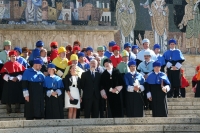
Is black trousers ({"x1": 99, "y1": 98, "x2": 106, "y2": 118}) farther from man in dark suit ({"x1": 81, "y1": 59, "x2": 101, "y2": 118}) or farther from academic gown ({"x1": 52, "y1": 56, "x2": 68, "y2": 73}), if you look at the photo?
academic gown ({"x1": 52, "y1": 56, "x2": 68, "y2": 73})

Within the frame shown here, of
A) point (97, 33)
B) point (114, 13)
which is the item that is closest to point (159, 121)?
point (97, 33)

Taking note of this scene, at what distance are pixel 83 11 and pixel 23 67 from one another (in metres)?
7.81

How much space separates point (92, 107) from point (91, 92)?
0.30m

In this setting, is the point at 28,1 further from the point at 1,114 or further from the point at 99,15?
the point at 1,114

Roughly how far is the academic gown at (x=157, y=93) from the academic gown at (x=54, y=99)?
6.07 feet

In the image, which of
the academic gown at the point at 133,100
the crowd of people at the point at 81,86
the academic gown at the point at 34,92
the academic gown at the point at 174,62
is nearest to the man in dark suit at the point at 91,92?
the crowd of people at the point at 81,86

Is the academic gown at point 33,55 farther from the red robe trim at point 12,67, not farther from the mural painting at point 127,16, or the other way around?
the mural painting at point 127,16

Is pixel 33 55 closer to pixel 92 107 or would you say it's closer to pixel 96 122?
pixel 92 107

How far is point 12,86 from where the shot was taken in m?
12.5

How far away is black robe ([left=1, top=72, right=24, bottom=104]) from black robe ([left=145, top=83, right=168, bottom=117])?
2.66 meters

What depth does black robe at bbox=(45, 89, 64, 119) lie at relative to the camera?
463 inches

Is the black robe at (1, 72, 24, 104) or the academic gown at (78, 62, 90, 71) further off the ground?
the academic gown at (78, 62, 90, 71)

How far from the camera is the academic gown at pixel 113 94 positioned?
1197 centimetres

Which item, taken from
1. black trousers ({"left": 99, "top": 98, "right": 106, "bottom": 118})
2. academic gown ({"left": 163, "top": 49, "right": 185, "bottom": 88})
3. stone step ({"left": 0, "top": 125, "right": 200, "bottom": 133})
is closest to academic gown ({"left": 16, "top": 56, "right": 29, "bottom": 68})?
black trousers ({"left": 99, "top": 98, "right": 106, "bottom": 118})
